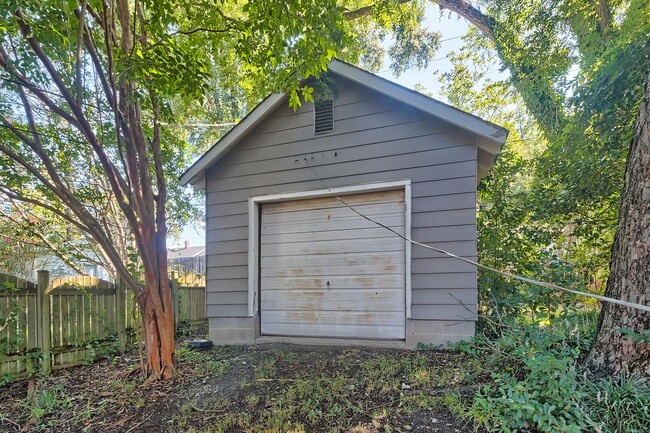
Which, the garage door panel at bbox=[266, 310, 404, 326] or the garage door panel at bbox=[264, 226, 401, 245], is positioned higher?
the garage door panel at bbox=[264, 226, 401, 245]

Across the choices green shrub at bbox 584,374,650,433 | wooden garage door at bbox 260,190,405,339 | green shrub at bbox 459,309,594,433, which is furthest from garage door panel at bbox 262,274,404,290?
green shrub at bbox 584,374,650,433

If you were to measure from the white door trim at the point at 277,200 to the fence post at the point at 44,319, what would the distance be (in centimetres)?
259

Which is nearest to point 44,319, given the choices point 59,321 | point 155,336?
point 59,321

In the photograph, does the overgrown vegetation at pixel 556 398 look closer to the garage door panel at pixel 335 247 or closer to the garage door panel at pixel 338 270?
the garage door panel at pixel 338 270

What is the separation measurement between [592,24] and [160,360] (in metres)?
7.34

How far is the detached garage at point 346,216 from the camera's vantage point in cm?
429

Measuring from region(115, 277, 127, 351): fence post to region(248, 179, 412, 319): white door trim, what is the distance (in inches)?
84.2

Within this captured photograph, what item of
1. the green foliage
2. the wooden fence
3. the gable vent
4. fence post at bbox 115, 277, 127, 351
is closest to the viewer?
the green foliage

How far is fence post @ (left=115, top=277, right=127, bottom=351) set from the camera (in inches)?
212

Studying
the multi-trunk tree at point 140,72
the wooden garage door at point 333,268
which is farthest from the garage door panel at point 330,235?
the multi-trunk tree at point 140,72

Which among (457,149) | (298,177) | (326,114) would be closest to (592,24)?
(457,149)

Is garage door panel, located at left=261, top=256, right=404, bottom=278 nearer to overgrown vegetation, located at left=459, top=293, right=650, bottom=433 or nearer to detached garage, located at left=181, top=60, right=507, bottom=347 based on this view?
detached garage, located at left=181, top=60, right=507, bottom=347

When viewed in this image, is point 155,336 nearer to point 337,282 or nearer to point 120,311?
point 120,311

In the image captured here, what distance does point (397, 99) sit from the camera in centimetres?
452
